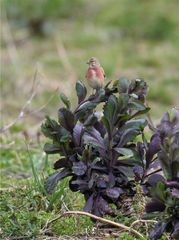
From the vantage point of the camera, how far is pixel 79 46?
810 cm

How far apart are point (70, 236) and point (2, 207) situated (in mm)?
382

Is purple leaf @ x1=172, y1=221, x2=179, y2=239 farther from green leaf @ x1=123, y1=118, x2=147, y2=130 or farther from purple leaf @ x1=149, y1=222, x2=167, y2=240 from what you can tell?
green leaf @ x1=123, y1=118, x2=147, y2=130

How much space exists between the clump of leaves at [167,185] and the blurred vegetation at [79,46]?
10.4ft

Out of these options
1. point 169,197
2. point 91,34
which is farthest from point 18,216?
point 91,34

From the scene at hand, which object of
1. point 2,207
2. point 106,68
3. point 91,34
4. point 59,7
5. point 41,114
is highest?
point 59,7

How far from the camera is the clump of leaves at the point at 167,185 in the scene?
2186 mm

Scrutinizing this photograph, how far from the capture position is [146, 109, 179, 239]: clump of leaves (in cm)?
219

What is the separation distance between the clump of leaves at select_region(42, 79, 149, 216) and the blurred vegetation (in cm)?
286

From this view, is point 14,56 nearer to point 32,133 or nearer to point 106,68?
point 106,68

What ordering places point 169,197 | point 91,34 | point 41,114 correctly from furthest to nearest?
point 91,34, point 41,114, point 169,197

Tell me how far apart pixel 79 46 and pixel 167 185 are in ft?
19.7

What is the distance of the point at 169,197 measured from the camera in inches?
86.5

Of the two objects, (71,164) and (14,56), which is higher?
(14,56)

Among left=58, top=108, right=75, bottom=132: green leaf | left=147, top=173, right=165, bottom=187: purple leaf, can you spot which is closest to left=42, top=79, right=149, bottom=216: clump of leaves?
left=58, top=108, right=75, bottom=132: green leaf
